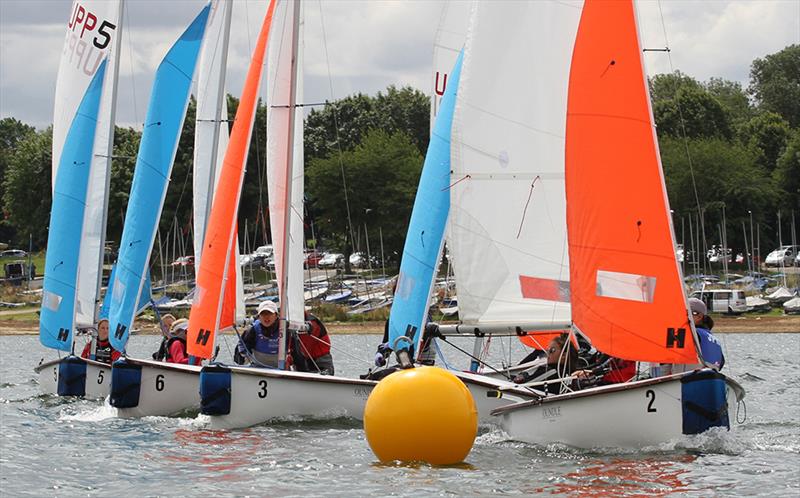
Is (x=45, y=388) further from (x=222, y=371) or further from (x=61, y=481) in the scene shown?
(x=61, y=481)

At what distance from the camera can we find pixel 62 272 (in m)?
22.7

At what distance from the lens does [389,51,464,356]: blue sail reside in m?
18.0

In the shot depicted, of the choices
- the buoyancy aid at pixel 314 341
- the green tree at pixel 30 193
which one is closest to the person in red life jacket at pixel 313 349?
the buoyancy aid at pixel 314 341

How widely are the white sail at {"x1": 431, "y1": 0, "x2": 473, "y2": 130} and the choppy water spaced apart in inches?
230

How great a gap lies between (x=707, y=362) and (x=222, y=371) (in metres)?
5.66

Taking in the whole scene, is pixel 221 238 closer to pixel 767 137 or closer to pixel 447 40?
pixel 447 40

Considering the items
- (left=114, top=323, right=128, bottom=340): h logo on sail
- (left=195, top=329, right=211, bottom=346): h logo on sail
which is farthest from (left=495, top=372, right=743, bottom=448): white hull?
(left=114, top=323, right=128, bottom=340): h logo on sail

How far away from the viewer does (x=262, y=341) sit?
17.9m

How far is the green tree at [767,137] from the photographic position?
76.9 m

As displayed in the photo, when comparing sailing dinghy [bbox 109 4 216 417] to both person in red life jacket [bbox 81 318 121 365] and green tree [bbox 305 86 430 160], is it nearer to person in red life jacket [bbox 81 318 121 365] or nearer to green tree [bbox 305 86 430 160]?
person in red life jacket [bbox 81 318 121 365]

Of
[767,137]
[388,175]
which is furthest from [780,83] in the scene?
[388,175]

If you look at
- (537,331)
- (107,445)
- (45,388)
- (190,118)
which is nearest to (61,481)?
(107,445)

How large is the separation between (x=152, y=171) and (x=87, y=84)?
2.20 m

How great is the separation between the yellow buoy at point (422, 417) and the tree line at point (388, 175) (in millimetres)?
43780
